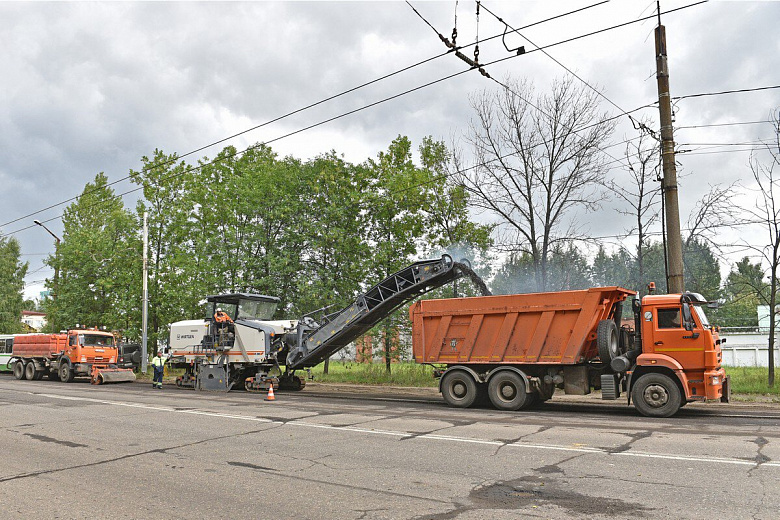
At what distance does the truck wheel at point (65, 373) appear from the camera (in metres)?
26.0

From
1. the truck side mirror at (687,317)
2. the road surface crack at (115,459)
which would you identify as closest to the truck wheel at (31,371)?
the road surface crack at (115,459)

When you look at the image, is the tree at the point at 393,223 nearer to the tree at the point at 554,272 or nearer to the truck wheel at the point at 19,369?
the tree at the point at 554,272

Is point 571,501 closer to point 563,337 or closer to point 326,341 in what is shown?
point 563,337

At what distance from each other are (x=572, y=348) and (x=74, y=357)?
22675 millimetres

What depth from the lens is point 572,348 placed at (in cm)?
1288

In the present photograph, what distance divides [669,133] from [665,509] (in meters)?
11.7

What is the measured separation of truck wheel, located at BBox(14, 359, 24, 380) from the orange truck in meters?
0.05

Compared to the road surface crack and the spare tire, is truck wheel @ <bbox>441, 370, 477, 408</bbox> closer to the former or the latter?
the spare tire

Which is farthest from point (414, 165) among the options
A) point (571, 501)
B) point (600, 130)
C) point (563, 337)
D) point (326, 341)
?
Answer: point (571, 501)

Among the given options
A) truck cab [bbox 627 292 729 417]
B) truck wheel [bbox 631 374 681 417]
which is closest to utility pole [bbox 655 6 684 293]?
truck cab [bbox 627 292 729 417]

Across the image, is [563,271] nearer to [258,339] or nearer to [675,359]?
[675,359]

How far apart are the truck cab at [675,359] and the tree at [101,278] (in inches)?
1024

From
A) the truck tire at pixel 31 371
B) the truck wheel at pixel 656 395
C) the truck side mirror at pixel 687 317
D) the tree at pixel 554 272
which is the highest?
the tree at pixel 554 272

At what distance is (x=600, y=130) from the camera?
19750 mm
